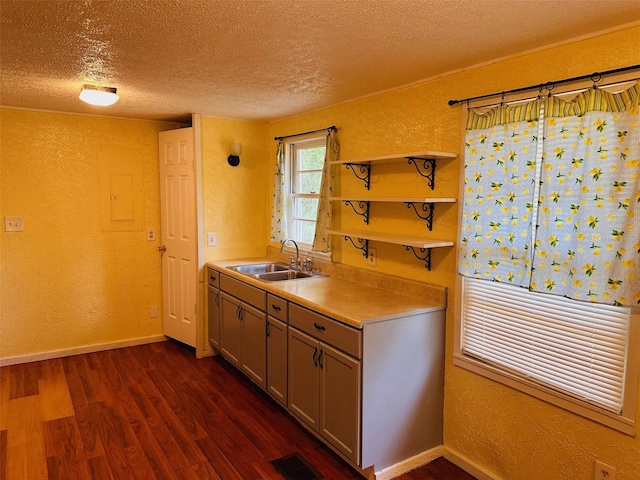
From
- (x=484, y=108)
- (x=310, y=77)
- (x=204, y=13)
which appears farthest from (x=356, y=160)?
(x=204, y=13)

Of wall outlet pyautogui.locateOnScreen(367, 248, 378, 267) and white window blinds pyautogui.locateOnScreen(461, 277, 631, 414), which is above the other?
wall outlet pyautogui.locateOnScreen(367, 248, 378, 267)

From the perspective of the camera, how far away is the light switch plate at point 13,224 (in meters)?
3.79

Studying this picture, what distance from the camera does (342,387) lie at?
243 cm

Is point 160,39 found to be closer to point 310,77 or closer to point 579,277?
point 310,77

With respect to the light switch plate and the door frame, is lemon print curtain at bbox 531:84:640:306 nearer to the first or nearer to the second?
the door frame

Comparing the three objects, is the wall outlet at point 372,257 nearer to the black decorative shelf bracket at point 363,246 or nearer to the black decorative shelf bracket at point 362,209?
the black decorative shelf bracket at point 363,246

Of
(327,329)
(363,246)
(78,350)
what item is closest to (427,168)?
(363,246)

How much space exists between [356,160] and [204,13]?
4.58 feet

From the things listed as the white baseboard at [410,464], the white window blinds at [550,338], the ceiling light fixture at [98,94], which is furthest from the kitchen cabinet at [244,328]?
the ceiling light fixture at [98,94]

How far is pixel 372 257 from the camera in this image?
3.12 meters

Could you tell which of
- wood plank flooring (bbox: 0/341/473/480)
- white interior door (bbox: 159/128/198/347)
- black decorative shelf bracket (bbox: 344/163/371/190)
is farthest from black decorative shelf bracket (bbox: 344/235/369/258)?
white interior door (bbox: 159/128/198/347)

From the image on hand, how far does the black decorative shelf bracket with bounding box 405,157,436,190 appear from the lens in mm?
2650

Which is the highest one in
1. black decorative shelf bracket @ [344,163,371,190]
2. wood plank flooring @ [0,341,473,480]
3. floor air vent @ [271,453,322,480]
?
black decorative shelf bracket @ [344,163,371,190]

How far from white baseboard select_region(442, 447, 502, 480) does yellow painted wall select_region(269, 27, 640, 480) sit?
26 millimetres
